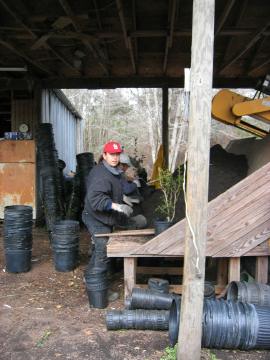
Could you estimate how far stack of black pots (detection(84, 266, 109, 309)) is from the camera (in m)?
4.65

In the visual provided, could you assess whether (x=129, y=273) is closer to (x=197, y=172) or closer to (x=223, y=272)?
(x=223, y=272)

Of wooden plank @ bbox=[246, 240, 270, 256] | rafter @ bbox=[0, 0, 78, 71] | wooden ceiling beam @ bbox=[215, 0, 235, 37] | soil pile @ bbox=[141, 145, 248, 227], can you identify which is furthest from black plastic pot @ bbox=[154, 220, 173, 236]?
rafter @ bbox=[0, 0, 78, 71]

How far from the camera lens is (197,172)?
3.15m

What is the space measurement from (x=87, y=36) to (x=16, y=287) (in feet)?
13.1

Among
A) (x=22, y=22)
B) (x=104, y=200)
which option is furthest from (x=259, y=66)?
(x=104, y=200)

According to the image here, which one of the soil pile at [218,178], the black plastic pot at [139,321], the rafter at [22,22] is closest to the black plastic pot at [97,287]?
the black plastic pot at [139,321]

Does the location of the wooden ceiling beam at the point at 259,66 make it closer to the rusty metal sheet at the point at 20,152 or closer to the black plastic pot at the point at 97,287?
the rusty metal sheet at the point at 20,152

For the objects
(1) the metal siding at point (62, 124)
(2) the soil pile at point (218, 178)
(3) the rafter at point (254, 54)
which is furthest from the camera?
(1) the metal siding at point (62, 124)

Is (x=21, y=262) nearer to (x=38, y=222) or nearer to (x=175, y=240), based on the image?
(x=175, y=240)

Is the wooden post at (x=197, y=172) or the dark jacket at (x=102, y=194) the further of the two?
the dark jacket at (x=102, y=194)

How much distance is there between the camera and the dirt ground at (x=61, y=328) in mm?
3635

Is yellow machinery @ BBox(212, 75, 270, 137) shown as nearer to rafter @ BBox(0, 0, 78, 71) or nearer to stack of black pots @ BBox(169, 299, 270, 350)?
rafter @ BBox(0, 0, 78, 71)

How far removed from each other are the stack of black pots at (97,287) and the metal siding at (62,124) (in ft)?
20.3

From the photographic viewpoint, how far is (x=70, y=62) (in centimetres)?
896
